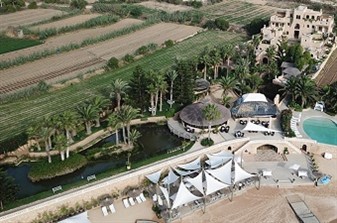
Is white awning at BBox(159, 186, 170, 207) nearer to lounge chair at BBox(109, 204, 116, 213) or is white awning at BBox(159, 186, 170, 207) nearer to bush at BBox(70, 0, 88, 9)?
lounge chair at BBox(109, 204, 116, 213)

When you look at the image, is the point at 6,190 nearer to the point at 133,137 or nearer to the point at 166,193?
the point at 166,193

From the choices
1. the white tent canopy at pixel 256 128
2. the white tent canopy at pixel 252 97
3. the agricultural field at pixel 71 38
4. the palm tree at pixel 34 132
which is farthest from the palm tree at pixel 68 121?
the agricultural field at pixel 71 38

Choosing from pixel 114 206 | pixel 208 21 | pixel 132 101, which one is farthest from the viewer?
pixel 208 21

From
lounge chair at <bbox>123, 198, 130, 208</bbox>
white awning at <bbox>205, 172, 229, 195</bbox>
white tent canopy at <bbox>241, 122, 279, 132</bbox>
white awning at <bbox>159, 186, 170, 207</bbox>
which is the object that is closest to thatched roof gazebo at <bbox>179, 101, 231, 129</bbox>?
white tent canopy at <bbox>241, 122, 279, 132</bbox>

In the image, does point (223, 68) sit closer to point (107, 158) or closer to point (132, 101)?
point (132, 101)

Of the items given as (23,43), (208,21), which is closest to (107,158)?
(23,43)

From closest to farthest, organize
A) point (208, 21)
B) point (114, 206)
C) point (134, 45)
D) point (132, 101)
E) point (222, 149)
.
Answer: point (114, 206) → point (222, 149) → point (132, 101) → point (134, 45) → point (208, 21)

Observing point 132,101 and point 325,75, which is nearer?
point 132,101
